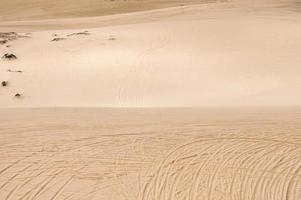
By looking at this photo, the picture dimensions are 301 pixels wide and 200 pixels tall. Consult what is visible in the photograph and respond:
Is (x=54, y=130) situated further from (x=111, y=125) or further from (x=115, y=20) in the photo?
(x=115, y=20)

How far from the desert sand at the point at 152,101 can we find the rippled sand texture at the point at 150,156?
0.02m

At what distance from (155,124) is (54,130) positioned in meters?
1.45

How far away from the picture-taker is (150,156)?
6348 mm

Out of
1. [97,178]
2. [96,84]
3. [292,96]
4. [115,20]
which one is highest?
[115,20]

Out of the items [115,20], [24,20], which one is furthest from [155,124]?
[24,20]

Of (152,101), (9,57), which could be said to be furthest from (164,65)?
(9,57)

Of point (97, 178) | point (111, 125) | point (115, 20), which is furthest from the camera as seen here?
point (115, 20)

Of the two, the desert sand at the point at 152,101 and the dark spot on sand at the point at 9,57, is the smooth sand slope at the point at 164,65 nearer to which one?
the desert sand at the point at 152,101

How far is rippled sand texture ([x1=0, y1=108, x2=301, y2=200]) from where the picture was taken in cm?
559

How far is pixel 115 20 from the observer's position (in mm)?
22406

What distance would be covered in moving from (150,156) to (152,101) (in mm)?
5652

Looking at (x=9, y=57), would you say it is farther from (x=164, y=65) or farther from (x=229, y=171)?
(x=229, y=171)

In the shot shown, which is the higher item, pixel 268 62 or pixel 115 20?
pixel 115 20

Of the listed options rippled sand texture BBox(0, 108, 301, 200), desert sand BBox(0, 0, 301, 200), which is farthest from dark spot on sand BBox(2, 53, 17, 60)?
rippled sand texture BBox(0, 108, 301, 200)
